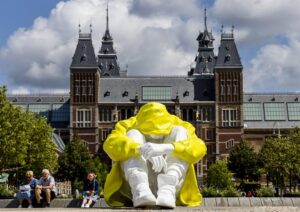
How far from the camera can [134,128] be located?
18.5 meters

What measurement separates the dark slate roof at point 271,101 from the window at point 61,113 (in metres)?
27.7

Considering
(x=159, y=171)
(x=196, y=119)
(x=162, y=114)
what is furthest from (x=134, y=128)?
(x=196, y=119)

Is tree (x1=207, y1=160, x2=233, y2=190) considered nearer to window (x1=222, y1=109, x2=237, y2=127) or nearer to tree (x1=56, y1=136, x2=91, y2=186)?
tree (x1=56, y1=136, x2=91, y2=186)

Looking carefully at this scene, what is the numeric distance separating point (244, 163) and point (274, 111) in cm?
2958

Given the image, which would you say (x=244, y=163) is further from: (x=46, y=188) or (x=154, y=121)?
(x=46, y=188)

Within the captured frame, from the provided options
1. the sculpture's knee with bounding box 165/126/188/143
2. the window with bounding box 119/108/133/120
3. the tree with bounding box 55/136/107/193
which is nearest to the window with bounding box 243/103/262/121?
the window with bounding box 119/108/133/120

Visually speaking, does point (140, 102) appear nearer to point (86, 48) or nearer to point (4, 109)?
point (86, 48)

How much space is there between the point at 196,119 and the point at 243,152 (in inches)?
851

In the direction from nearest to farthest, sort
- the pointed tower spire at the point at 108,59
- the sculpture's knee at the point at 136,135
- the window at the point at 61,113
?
1. the sculpture's knee at the point at 136,135
2. the window at the point at 61,113
3. the pointed tower spire at the point at 108,59

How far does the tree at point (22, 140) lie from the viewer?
3862cm

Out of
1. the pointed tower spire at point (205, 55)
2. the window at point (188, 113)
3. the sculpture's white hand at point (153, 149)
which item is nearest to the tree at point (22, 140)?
the sculpture's white hand at point (153, 149)

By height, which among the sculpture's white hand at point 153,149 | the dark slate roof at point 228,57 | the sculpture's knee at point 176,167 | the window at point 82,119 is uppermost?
the dark slate roof at point 228,57

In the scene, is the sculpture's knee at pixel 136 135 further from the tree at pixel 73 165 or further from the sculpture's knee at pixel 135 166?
the tree at pixel 73 165

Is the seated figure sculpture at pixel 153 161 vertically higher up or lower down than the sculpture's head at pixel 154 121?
lower down
